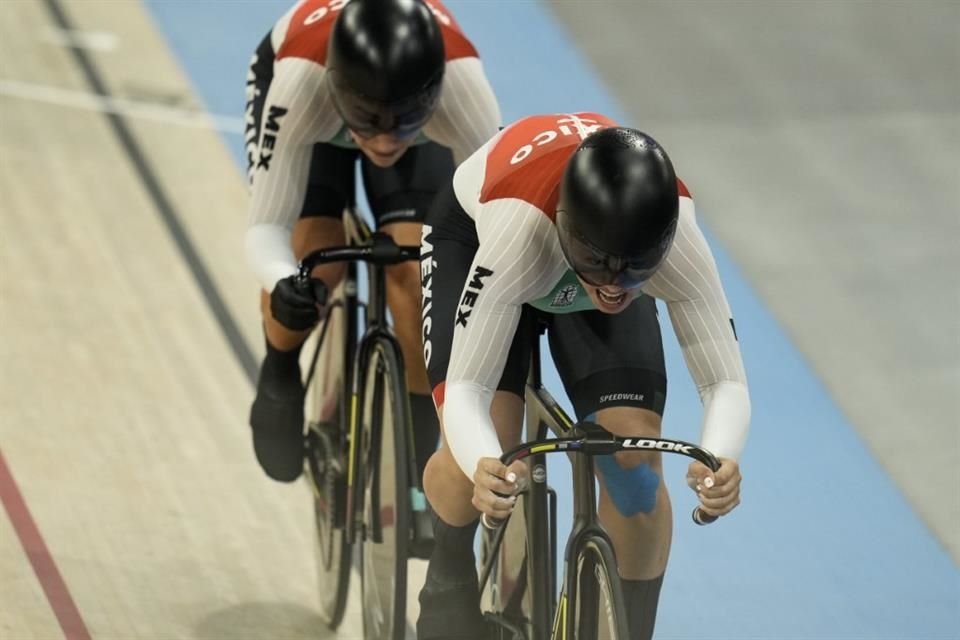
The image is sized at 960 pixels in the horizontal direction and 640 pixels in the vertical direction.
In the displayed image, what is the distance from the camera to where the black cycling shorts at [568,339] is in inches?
116

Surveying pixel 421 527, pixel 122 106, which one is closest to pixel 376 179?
pixel 421 527

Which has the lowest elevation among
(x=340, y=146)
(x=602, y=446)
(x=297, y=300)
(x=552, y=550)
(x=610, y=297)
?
(x=552, y=550)

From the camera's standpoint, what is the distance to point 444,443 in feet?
10.3

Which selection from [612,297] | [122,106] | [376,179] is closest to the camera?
[612,297]

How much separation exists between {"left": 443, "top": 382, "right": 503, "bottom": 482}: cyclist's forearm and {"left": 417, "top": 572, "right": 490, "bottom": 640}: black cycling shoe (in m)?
0.46

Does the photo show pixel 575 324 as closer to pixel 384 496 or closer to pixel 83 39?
pixel 384 496

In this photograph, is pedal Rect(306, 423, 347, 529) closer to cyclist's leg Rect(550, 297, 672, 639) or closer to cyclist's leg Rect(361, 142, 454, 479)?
cyclist's leg Rect(361, 142, 454, 479)

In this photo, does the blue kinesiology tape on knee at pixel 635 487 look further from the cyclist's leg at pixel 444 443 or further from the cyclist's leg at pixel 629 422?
the cyclist's leg at pixel 444 443

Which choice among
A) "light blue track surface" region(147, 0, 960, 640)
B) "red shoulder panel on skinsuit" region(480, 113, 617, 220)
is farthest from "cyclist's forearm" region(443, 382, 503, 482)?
"light blue track surface" region(147, 0, 960, 640)

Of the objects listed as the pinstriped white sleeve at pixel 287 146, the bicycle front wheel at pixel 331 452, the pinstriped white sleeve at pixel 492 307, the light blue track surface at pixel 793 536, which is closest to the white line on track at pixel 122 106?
the light blue track surface at pixel 793 536

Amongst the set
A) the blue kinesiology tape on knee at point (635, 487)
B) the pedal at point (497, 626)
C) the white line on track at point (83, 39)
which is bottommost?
the pedal at point (497, 626)

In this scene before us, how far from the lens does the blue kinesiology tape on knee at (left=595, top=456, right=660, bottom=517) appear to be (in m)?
2.89

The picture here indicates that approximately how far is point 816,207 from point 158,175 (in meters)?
2.52

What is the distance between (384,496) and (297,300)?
0.62m
